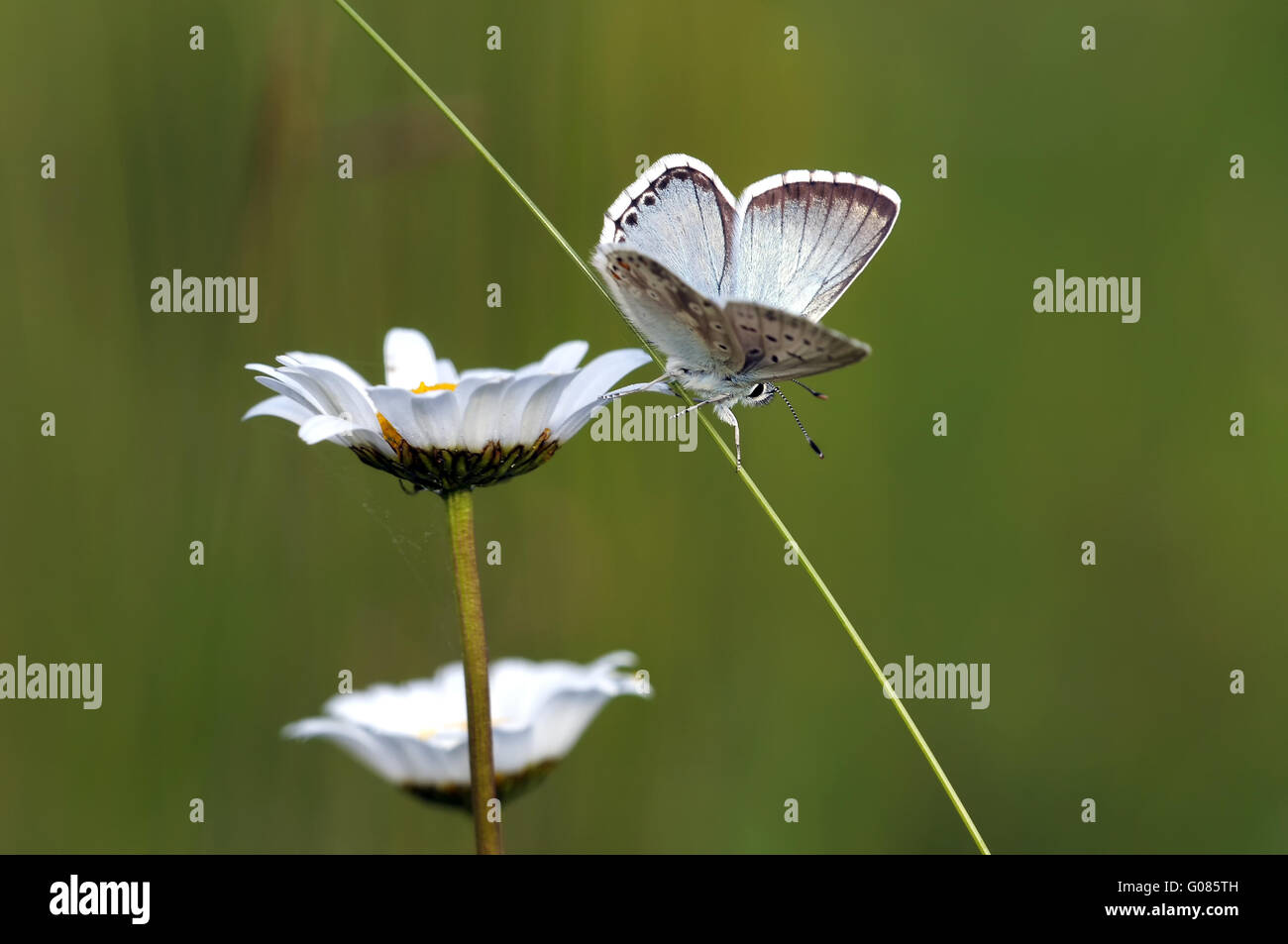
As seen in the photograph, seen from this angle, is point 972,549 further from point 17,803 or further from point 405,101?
point 17,803

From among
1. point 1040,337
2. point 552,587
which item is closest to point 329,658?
point 552,587

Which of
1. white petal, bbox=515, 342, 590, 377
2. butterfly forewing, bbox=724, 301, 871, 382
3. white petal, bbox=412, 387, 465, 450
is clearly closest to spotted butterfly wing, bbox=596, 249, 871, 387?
butterfly forewing, bbox=724, 301, 871, 382

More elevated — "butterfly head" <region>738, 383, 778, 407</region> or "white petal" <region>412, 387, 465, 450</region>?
"butterfly head" <region>738, 383, 778, 407</region>

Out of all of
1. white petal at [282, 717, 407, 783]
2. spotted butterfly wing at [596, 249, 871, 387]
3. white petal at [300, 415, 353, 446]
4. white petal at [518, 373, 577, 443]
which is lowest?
white petal at [282, 717, 407, 783]

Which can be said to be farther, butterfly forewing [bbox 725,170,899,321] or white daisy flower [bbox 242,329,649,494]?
butterfly forewing [bbox 725,170,899,321]

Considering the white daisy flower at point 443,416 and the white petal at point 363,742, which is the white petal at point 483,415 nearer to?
the white daisy flower at point 443,416

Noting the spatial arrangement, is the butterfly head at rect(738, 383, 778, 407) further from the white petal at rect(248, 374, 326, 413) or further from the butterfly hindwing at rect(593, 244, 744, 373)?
the white petal at rect(248, 374, 326, 413)
